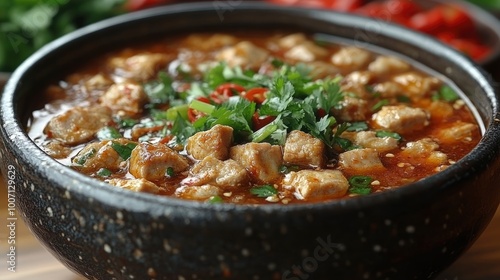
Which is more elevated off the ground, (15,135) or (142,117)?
(15,135)

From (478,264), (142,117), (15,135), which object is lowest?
(478,264)

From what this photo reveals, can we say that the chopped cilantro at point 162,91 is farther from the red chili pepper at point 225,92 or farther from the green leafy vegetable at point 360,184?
the green leafy vegetable at point 360,184

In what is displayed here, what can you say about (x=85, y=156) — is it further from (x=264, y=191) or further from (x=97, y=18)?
(x=97, y=18)

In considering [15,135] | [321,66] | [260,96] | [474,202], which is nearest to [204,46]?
[321,66]

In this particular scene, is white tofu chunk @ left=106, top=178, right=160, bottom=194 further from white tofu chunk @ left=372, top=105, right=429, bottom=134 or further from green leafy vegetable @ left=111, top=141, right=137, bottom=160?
white tofu chunk @ left=372, top=105, right=429, bottom=134

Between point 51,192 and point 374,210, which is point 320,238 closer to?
point 374,210

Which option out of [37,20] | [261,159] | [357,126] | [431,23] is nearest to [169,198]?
[261,159]
